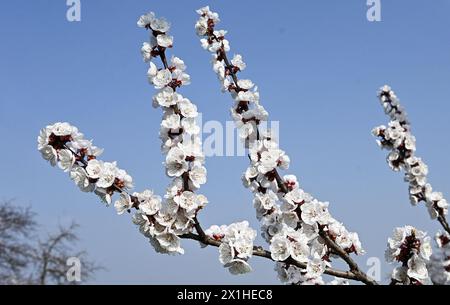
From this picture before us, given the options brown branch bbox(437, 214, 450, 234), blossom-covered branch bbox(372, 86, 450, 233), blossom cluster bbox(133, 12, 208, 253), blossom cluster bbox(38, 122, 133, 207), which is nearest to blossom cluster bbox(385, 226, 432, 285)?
blossom cluster bbox(133, 12, 208, 253)

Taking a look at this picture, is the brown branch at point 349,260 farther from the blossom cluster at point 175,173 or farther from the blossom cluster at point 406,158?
the blossom cluster at point 406,158

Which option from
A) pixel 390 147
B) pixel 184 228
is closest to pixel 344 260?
pixel 184 228

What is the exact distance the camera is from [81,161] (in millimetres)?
3174

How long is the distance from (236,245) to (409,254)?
39.3 inches

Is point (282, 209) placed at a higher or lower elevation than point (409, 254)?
higher

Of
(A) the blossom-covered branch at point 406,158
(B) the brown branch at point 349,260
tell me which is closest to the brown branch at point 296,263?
(B) the brown branch at point 349,260

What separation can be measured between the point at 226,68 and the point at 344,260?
1.80 metres

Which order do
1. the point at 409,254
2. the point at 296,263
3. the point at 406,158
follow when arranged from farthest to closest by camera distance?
the point at 406,158
the point at 296,263
the point at 409,254

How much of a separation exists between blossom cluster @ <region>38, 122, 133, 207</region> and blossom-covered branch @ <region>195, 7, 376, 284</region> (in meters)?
0.93

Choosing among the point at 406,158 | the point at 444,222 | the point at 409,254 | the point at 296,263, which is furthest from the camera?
the point at 406,158

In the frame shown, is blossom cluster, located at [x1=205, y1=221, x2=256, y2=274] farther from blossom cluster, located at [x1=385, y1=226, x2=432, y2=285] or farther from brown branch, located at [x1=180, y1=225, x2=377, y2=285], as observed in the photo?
blossom cluster, located at [x1=385, y1=226, x2=432, y2=285]

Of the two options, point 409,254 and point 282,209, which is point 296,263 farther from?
point 409,254

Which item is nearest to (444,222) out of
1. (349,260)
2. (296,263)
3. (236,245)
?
(349,260)

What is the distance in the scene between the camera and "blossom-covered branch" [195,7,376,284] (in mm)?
3127
